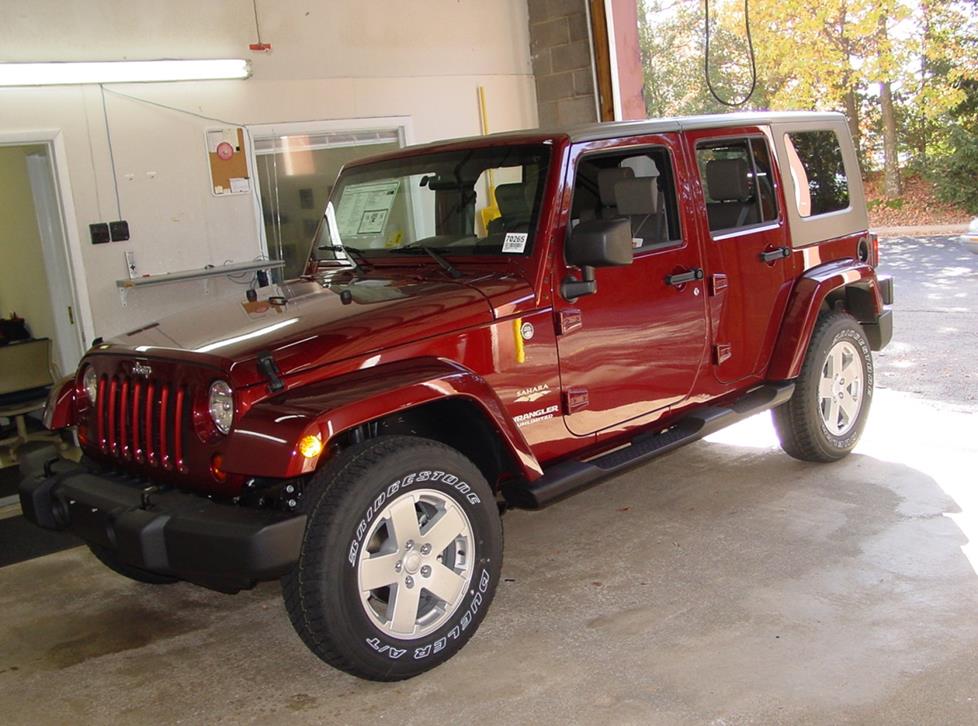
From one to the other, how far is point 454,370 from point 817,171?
2813 mm

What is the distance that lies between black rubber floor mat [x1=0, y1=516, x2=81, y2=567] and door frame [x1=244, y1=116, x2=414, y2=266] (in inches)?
125

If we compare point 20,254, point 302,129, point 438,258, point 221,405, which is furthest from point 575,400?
point 20,254

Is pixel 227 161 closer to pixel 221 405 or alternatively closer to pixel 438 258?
pixel 438 258

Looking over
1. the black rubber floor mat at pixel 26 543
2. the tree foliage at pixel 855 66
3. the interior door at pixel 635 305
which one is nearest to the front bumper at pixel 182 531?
the interior door at pixel 635 305

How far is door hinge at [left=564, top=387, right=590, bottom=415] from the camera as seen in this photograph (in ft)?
13.0

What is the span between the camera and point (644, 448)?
4.27 meters

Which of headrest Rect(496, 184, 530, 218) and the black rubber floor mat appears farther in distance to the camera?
the black rubber floor mat

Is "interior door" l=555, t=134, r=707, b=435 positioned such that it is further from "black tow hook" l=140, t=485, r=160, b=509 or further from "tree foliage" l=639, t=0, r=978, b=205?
"tree foliage" l=639, t=0, r=978, b=205

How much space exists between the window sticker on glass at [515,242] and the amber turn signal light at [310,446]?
1.29 meters

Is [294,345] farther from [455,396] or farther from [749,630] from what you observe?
[749,630]

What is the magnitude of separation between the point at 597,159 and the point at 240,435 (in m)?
2.00

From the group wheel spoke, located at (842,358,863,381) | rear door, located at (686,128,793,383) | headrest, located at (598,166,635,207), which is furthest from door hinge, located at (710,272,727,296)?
wheel spoke, located at (842,358,863,381)

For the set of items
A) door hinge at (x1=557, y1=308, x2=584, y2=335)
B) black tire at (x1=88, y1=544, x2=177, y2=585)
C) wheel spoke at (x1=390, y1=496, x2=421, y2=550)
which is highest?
door hinge at (x1=557, y1=308, x2=584, y2=335)

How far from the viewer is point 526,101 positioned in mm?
9539
